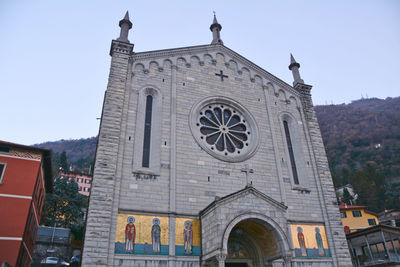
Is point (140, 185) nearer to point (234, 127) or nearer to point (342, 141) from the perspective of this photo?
point (234, 127)

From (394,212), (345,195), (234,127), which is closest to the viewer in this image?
(234,127)

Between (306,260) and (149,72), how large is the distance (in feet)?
39.6

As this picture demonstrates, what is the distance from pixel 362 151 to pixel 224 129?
91052 mm

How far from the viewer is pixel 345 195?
60.3 metres

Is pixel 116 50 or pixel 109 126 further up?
pixel 116 50

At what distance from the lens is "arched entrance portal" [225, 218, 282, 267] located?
46.4 ft

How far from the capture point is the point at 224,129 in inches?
699

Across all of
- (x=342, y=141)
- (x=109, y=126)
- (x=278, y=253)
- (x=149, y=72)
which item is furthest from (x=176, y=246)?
(x=342, y=141)

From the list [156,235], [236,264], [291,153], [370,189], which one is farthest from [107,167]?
[370,189]

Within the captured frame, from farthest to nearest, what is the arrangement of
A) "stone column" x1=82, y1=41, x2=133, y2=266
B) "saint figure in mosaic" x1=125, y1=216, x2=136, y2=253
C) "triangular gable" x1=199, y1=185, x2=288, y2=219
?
"triangular gable" x1=199, y1=185, x2=288, y2=219, "saint figure in mosaic" x1=125, y1=216, x2=136, y2=253, "stone column" x1=82, y1=41, x2=133, y2=266

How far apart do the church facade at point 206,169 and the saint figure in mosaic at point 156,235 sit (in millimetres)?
40

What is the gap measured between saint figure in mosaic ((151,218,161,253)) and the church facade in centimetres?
4

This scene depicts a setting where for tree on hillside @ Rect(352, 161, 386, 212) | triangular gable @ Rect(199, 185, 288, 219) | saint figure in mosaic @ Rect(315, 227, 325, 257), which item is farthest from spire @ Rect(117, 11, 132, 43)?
tree on hillside @ Rect(352, 161, 386, 212)

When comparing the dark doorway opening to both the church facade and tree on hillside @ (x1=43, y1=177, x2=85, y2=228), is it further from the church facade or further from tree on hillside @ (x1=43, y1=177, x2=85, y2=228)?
tree on hillside @ (x1=43, y1=177, x2=85, y2=228)
